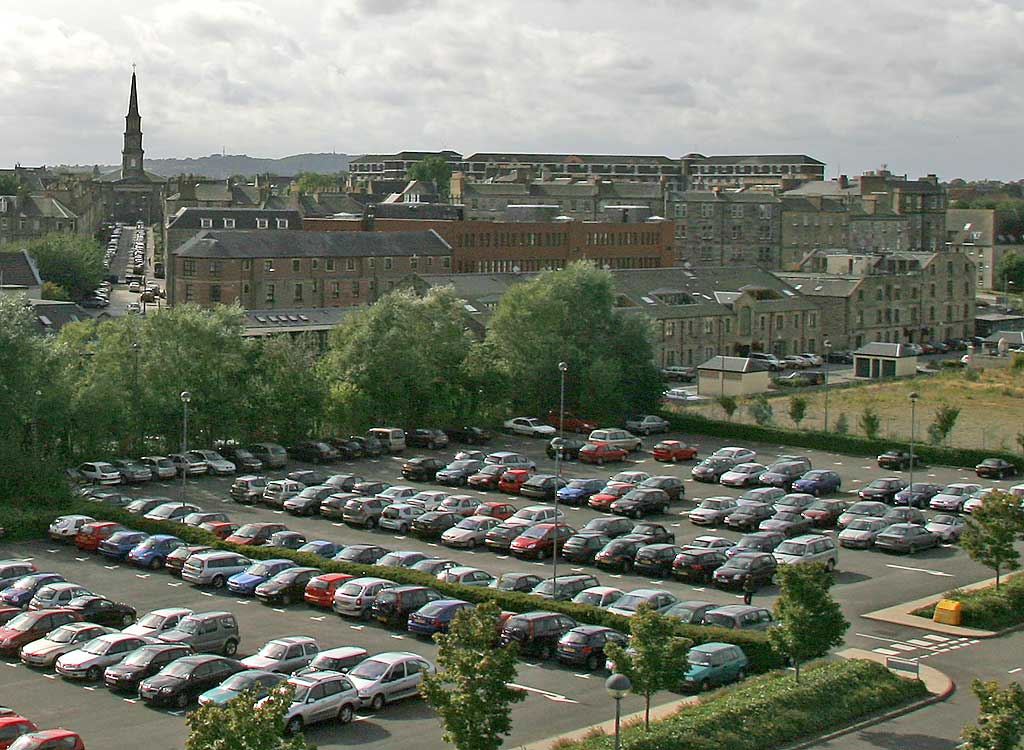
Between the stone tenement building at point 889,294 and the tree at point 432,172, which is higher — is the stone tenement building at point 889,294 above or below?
below

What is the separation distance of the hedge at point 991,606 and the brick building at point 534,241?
6111cm

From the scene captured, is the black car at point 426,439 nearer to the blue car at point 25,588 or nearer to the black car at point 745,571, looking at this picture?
the black car at point 745,571

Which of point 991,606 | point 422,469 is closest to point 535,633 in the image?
point 991,606

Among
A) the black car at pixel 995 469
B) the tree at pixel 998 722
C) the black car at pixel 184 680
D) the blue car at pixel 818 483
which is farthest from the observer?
the black car at pixel 995 469

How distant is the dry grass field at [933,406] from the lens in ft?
204

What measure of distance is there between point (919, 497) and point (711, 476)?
26.2 ft

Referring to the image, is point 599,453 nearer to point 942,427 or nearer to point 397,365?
point 397,365

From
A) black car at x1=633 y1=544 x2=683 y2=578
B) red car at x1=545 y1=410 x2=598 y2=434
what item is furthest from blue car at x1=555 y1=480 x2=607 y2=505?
red car at x1=545 y1=410 x2=598 y2=434

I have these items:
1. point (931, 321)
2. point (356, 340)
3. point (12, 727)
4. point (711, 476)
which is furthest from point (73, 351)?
point (931, 321)

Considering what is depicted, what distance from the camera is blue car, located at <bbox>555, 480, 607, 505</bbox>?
48.0 metres

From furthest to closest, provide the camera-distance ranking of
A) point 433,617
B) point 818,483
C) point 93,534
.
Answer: point 818,483 < point 93,534 < point 433,617

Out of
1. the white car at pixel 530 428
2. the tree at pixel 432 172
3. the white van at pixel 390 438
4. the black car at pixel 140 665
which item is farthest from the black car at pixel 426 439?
the tree at pixel 432 172

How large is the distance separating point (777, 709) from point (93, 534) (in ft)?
72.3

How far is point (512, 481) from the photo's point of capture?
163ft
